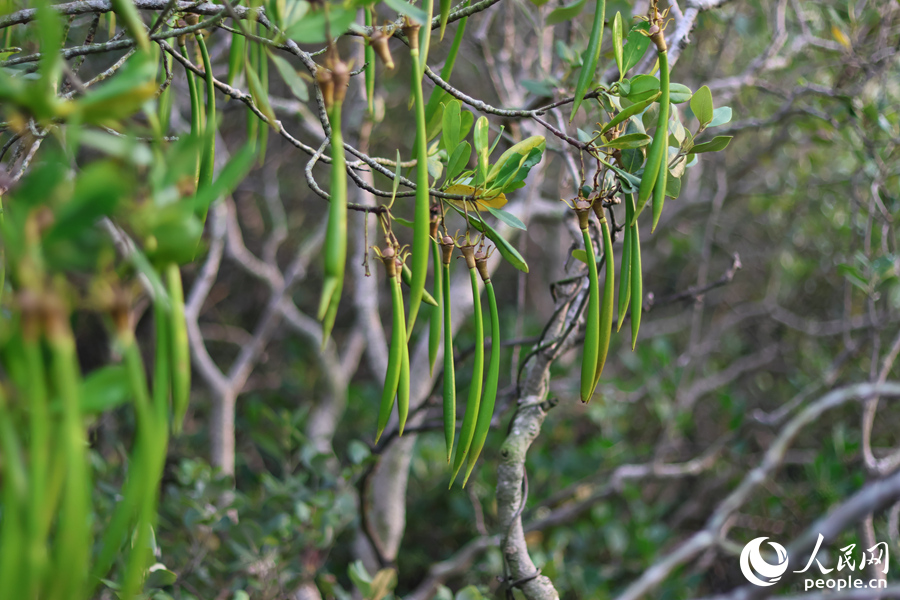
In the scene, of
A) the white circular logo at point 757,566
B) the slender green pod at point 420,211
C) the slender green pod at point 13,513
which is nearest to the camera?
the slender green pod at point 13,513

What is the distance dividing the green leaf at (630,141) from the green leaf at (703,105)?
10cm

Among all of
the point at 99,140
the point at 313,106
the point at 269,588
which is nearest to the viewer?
the point at 99,140

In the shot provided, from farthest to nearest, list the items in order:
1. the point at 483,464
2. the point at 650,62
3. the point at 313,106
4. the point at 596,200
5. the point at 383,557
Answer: the point at 313,106, the point at 483,464, the point at 383,557, the point at 650,62, the point at 596,200

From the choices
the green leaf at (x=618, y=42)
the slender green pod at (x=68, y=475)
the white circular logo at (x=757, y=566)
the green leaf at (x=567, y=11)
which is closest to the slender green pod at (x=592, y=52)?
the green leaf at (x=618, y=42)

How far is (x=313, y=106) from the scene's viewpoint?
1.96 metres

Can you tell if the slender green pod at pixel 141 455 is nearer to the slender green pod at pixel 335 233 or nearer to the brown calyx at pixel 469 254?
the slender green pod at pixel 335 233

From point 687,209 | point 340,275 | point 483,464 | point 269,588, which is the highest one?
point 340,275

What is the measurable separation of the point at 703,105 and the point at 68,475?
21.7 inches

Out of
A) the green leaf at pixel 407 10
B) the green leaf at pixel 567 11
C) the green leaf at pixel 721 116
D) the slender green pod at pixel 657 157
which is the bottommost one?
the slender green pod at pixel 657 157

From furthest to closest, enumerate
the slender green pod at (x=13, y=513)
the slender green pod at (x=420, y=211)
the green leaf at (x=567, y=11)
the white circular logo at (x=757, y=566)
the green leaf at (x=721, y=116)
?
the white circular logo at (x=757, y=566) < the green leaf at (x=567, y=11) < the green leaf at (x=721, y=116) < the slender green pod at (x=420, y=211) < the slender green pod at (x=13, y=513)

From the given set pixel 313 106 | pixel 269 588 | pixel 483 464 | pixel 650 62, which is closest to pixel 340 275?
pixel 650 62

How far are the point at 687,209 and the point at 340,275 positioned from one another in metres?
1.66

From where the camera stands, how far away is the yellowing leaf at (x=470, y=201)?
1.67ft

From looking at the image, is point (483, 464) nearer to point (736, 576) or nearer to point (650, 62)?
point (736, 576)
